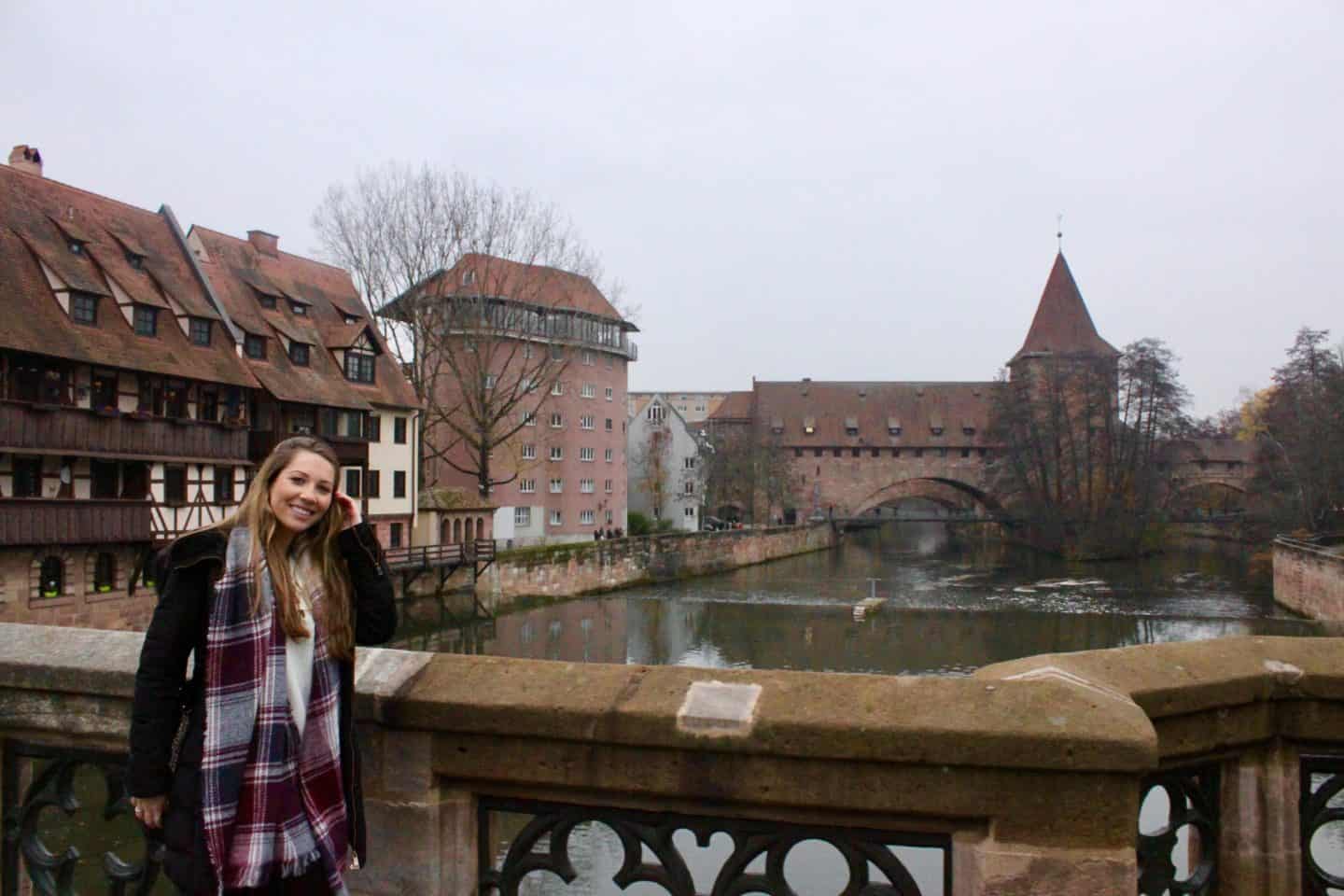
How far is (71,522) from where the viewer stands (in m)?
18.8

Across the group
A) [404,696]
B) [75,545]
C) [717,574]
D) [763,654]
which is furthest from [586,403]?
[404,696]

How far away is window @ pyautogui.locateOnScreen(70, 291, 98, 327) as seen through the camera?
19.6 metres

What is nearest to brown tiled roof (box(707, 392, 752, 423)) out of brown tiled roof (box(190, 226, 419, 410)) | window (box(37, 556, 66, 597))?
brown tiled roof (box(190, 226, 419, 410))

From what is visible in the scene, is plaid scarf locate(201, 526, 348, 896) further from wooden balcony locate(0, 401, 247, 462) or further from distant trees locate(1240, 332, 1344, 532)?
distant trees locate(1240, 332, 1344, 532)

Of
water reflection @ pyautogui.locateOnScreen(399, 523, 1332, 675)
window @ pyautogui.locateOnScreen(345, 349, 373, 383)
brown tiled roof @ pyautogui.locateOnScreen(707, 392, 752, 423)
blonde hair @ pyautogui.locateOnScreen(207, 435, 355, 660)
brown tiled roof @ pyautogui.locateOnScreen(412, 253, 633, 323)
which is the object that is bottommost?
water reflection @ pyautogui.locateOnScreen(399, 523, 1332, 675)

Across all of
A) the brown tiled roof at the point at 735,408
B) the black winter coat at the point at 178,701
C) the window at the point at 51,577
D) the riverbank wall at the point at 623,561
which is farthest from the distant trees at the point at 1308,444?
the black winter coat at the point at 178,701

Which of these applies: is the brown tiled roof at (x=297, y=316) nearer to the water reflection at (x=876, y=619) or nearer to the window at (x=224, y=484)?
the window at (x=224, y=484)

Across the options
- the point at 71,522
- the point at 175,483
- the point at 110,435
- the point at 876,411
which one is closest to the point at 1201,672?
the point at 71,522

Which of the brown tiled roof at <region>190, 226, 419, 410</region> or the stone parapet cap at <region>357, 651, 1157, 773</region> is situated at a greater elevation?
the brown tiled roof at <region>190, 226, 419, 410</region>

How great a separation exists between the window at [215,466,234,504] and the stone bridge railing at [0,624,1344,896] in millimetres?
22234

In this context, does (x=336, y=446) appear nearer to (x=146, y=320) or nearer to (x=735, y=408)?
(x=146, y=320)

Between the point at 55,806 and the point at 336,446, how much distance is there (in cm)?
2484

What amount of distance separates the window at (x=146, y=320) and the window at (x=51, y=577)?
16.2 ft

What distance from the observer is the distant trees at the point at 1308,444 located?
38.2 m
